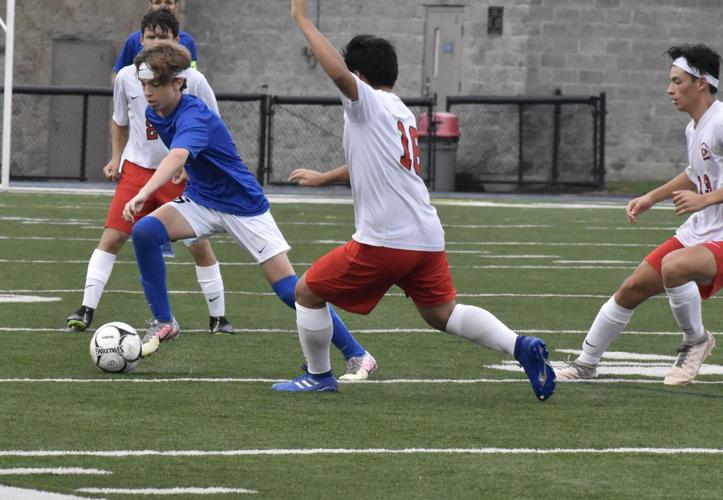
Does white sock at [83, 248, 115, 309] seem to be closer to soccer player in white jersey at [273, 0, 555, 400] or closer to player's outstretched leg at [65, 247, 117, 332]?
player's outstretched leg at [65, 247, 117, 332]

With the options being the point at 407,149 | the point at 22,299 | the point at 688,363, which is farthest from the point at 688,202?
the point at 22,299

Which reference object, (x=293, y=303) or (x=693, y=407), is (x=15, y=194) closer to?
(x=293, y=303)

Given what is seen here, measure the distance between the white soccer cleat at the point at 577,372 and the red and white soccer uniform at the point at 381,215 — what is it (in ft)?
4.02

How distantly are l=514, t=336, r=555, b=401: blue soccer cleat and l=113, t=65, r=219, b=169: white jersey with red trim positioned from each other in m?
3.26

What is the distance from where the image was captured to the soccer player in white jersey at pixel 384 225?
742 centimetres

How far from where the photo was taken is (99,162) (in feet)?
103

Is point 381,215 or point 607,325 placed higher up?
point 381,215

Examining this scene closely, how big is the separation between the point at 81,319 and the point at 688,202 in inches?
156

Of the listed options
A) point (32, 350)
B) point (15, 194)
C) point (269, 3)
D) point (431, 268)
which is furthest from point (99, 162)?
point (431, 268)

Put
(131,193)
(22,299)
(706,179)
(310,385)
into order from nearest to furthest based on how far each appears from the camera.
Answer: (310,385)
(706,179)
(131,193)
(22,299)

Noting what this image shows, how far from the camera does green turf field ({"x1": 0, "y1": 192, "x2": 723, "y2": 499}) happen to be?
5.79 m

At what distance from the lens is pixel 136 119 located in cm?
1075

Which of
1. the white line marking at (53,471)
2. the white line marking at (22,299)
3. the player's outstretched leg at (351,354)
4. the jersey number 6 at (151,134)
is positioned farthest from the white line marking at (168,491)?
the white line marking at (22,299)

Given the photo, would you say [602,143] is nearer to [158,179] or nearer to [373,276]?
[158,179]
